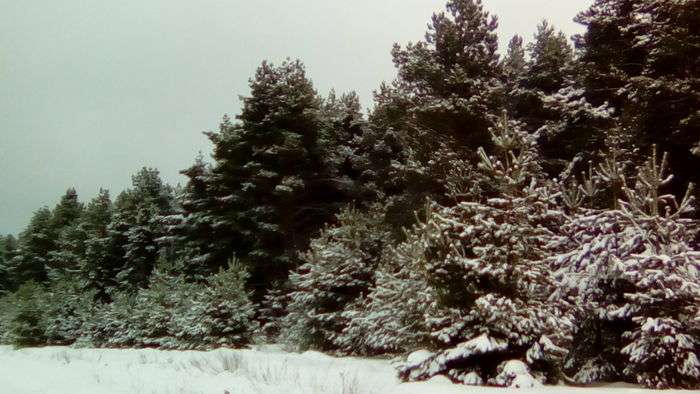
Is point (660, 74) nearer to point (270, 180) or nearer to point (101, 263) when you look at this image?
point (270, 180)

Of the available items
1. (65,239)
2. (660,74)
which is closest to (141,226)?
(65,239)

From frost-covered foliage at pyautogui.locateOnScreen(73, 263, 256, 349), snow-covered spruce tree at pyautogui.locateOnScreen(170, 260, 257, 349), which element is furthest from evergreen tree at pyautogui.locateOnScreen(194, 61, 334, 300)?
snow-covered spruce tree at pyautogui.locateOnScreen(170, 260, 257, 349)

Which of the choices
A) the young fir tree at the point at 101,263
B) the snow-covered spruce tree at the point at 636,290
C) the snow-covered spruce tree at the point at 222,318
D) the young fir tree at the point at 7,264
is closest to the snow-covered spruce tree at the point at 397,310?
the snow-covered spruce tree at the point at 636,290

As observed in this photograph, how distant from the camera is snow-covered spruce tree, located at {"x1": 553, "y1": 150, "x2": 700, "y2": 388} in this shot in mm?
8156

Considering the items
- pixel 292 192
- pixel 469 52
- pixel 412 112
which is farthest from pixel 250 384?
pixel 292 192

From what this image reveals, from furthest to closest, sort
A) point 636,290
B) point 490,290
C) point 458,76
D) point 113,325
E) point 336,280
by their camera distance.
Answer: point 113,325 < point 458,76 < point 336,280 < point 636,290 < point 490,290

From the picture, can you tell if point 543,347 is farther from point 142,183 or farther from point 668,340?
point 142,183

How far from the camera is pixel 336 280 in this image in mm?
15609

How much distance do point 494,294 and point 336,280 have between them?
294 inches

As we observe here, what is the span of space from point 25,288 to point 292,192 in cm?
2382

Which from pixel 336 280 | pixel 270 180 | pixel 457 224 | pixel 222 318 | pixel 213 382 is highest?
pixel 270 180

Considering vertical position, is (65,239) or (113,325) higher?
(65,239)

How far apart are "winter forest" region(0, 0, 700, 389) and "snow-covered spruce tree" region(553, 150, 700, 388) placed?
0.04 metres

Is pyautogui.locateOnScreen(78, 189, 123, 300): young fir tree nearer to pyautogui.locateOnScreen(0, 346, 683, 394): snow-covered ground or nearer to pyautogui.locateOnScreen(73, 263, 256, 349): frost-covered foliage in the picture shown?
pyautogui.locateOnScreen(73, 263, 256, 349): frost-covered foliage
